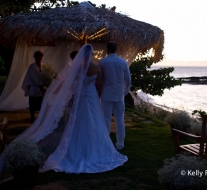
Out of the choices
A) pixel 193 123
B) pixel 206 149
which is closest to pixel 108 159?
pixel 206 149

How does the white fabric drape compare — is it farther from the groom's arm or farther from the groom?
the groom

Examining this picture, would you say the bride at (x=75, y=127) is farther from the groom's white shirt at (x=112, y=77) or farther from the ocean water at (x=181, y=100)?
the ocean water at (x=181, y=100)

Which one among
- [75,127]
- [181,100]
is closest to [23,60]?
[75,127]

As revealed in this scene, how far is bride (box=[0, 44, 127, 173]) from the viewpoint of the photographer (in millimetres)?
4984

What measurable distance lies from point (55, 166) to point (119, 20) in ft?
13.2

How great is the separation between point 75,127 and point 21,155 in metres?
1.25

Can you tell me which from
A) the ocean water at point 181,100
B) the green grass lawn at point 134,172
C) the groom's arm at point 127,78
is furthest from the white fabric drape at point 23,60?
the ocean water at point 181,100

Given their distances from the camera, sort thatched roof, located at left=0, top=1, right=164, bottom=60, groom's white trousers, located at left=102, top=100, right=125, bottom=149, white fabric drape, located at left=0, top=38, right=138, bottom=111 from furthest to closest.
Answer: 1. white fabric drape, located at left=0, top=38, right=138, bottom=111
2. thatched roof, located at left=0, top=1, right=164, bottom=60
3. groom's white trousers, located at left=102, top=100, right=125, bottom=149

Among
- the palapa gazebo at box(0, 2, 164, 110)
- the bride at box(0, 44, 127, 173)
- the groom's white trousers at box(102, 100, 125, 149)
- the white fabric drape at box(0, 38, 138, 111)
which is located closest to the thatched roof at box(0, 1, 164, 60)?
the palapa gazebo at box(0, 2, 164, 110)

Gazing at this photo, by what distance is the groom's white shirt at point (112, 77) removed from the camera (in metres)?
5.84

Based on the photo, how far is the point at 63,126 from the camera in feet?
17.0

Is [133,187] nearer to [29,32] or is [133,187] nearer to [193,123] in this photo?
[193,123]

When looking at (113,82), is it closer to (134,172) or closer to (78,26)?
(134,172)

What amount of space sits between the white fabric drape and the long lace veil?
508cm
